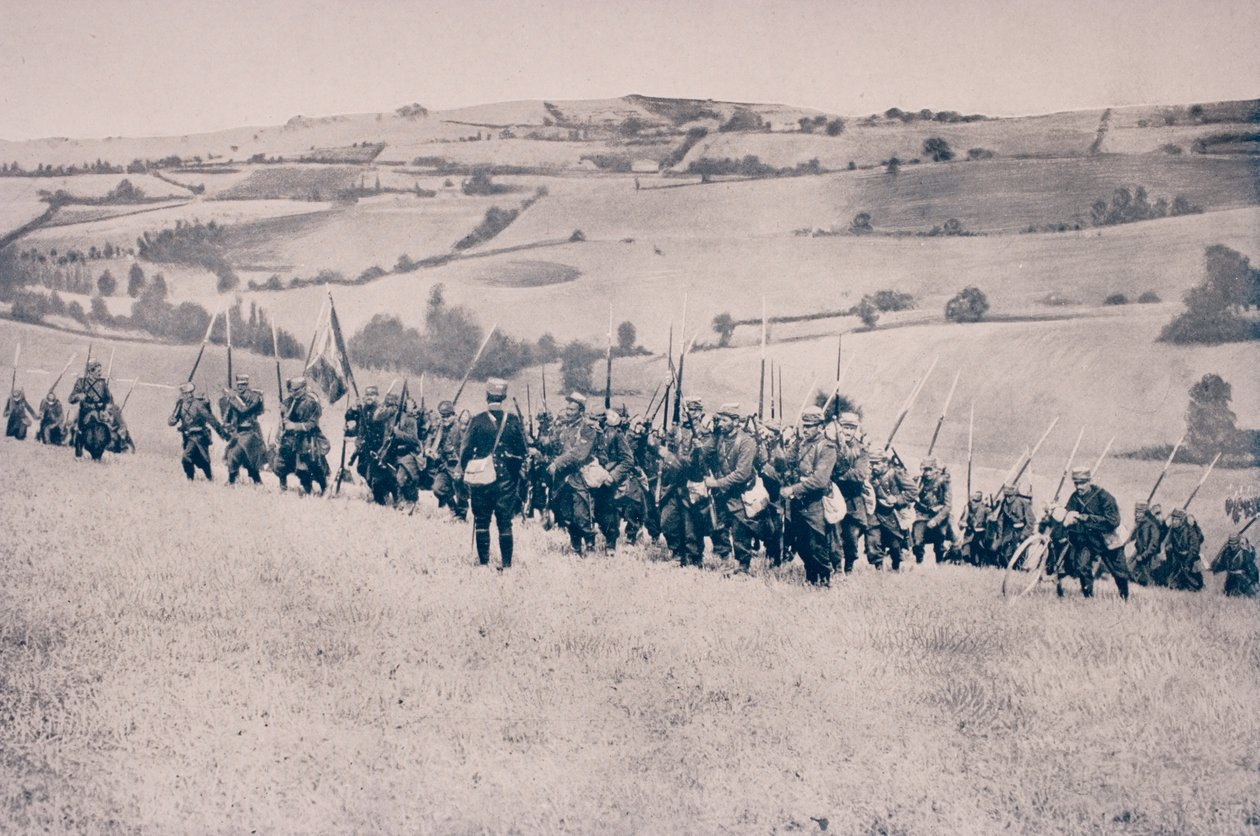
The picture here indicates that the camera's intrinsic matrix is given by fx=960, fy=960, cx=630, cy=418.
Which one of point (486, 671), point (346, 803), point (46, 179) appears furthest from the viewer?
point (46, 179)

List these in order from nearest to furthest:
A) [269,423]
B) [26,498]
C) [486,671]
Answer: [486,671], [26,498], [269,423]

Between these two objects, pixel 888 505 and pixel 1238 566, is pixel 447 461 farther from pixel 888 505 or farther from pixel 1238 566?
pixel 1238 566

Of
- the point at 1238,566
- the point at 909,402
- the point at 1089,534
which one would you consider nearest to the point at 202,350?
the point at 909,402

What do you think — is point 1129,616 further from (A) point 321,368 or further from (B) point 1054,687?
(A) point 321,368

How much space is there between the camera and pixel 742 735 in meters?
5.39

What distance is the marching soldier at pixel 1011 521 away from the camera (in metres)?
6.75

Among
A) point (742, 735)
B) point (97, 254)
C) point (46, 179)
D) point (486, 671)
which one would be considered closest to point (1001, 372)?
point (742, 735)

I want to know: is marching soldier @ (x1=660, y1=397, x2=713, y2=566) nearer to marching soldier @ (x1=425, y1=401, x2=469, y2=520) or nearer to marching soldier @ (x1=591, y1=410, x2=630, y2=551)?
marching soldier @ (x1=591, y1=410, x2=630, y2=551)

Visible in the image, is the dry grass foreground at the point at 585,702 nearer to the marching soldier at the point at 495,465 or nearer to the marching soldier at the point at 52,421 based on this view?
the marching soldier at the point at 495,465

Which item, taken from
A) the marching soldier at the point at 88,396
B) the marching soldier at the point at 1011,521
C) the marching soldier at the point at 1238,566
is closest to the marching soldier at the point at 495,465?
the marching soldier at the point at 88,396

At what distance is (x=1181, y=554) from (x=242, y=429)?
22.6ft

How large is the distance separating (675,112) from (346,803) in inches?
194

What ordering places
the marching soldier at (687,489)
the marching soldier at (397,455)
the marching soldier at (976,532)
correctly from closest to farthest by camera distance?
1. the marching soldier at (687,489)
2. the marching soldier at (976,532)
3. the marching soldier at (397,455)

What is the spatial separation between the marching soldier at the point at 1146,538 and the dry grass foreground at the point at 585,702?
0.80 ft
